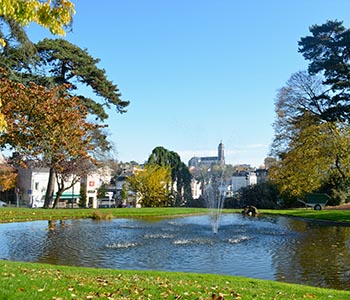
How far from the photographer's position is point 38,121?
25578 mm

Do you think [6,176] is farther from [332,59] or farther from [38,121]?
[332,59]

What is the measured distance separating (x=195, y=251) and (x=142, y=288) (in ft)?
23.7

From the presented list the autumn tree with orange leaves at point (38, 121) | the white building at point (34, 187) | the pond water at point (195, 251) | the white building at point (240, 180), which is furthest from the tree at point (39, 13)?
the white building at point (240, 180)

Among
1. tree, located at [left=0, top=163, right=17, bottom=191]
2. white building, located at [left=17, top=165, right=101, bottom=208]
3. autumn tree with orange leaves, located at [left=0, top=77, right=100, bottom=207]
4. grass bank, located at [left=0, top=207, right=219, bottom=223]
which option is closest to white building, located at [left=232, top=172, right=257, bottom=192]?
white building, located at [left=17, top=165, right=101, bottom=208]

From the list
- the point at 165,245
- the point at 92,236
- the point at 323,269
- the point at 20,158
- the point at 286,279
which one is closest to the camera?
Answer: the point at 286,279

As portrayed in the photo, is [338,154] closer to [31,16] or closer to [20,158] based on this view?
[20,158]

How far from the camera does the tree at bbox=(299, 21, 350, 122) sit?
34.7m

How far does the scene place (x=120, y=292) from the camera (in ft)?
20.6

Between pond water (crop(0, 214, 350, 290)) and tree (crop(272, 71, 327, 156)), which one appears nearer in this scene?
pond water (crop(0, 214, 350, 290))

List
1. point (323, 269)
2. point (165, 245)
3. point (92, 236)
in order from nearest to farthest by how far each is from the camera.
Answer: point (323, 269) < point (165, 245) < point (92, 236)

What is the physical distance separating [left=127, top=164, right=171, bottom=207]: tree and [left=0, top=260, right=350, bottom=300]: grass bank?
37419 millimetres

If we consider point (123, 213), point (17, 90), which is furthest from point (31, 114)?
point (123, 213)

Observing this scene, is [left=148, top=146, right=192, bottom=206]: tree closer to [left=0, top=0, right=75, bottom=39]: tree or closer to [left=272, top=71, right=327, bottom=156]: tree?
[left=272, top=71, right=327, bottom=156]: tree

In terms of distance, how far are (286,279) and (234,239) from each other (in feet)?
23.1
